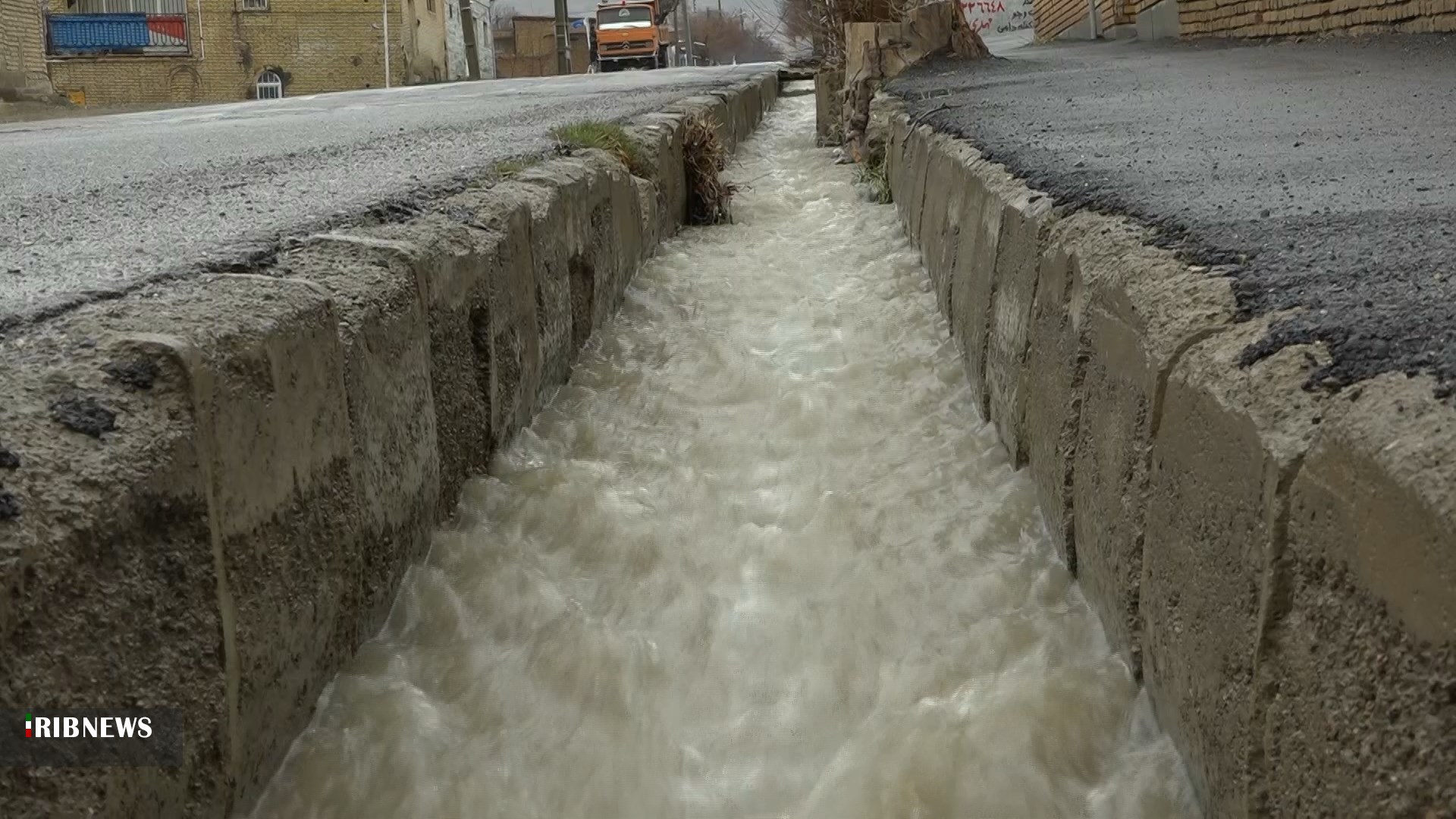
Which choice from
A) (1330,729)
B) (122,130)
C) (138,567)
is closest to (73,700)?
(138,567)

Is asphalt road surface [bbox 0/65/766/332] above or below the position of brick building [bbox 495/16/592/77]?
below

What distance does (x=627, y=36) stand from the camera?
30.0 metres

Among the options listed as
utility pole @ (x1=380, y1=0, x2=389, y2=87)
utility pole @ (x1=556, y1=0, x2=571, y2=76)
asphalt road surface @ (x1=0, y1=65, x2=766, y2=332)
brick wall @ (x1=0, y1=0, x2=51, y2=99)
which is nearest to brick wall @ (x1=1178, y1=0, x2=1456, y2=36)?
asphalt road surface @ (x1=0, y1=65, x2=766, y2=332)

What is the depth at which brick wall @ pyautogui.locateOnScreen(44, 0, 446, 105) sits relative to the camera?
2958 cm

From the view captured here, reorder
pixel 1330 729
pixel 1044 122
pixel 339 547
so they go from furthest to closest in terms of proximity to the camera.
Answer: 1. pixel 1044 122
2. pixel 339 547
3. pixel 1330 729

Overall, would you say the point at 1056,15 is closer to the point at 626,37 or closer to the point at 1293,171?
the point at 1293,171

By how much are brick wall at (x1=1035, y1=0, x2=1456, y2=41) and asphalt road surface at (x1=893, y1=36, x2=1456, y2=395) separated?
60 centimetres

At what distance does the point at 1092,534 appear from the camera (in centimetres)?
203

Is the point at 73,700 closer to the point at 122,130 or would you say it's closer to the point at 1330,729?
the point at 1330,729

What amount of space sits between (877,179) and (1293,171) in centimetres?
409

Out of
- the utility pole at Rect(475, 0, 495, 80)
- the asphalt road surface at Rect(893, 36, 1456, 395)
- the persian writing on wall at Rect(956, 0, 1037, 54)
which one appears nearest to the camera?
the asphalt road surface at Rect(893, 36, 1456, 395)

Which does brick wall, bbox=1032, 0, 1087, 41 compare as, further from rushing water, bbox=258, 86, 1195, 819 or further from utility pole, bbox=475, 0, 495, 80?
utility pole, bbox=475, 0, 495, 80

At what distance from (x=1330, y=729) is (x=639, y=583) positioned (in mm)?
1445

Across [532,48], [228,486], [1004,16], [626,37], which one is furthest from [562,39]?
[228,486]
